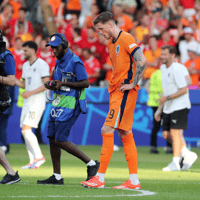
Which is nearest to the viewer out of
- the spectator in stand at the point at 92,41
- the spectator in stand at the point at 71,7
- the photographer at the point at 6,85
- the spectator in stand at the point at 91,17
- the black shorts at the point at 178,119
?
the photographer at the point at 6,85

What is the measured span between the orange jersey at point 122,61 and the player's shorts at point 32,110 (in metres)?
3.45

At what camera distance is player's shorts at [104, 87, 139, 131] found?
21.6 ft

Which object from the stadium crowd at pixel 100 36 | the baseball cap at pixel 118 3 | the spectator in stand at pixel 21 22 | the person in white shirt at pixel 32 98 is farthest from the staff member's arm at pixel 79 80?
the spectator in stand at pixel 21 22

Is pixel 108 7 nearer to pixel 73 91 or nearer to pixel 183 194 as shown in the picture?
pixel 73 91

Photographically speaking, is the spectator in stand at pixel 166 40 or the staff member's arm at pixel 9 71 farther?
the spectator in stand at pixel 166 40

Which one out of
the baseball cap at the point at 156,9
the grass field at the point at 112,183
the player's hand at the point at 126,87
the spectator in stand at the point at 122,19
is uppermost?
the baseball cap at the point at 156,9

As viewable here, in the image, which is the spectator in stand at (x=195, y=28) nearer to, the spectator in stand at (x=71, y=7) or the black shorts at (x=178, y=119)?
the spectator in stand at (x=71, y=7)

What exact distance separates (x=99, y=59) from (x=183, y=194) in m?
11.1

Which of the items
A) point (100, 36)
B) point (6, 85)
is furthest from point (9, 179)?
point (100, 36)

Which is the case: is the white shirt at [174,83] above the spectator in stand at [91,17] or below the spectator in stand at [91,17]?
below

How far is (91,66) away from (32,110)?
640 cm

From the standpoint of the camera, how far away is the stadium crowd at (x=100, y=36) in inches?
634

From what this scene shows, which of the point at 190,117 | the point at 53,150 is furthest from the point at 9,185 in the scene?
Result: the point at 190,117

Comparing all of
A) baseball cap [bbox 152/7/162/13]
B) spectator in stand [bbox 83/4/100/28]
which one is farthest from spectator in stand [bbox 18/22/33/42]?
baseball cap [bbox 152/7/162/13]
